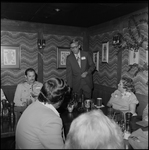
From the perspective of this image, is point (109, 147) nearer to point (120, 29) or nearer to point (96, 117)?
point (96, 117)

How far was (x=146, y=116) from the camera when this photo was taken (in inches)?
79.0

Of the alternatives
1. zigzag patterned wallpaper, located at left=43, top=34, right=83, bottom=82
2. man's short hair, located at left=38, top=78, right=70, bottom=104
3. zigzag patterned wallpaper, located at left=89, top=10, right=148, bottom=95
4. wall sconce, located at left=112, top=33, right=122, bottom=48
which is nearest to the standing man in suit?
zigzag patterned wallpaper, located at left=89, top=10, right=148, bottom=95

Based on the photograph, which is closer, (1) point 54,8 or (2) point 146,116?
(2) point 146,116

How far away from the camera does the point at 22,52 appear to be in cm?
457

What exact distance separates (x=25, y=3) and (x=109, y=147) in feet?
9.58

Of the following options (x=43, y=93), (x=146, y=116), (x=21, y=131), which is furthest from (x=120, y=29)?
(x=21, y=131)

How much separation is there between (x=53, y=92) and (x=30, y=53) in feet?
11.0

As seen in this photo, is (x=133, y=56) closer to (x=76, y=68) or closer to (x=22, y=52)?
(x=76, y=68)

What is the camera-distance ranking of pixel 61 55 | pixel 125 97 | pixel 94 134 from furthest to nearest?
pixel 61 55 < pixel 125 97 < pixel 94 134

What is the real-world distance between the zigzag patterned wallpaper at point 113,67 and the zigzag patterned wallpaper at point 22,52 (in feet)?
5.47

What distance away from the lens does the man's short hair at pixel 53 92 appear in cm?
152

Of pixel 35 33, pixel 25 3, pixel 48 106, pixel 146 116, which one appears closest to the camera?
pixel 48 106

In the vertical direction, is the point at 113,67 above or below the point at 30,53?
below

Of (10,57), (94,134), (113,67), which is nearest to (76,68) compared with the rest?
(113,67)
